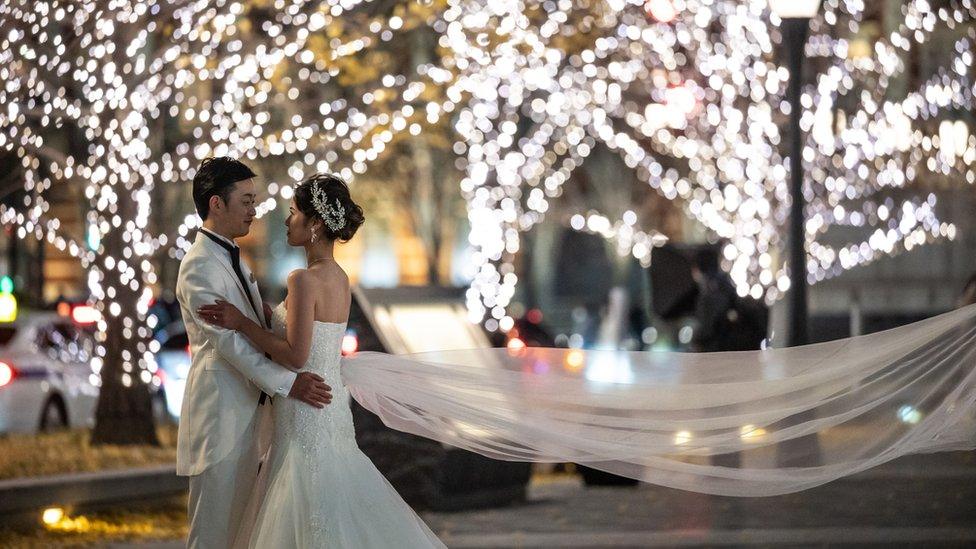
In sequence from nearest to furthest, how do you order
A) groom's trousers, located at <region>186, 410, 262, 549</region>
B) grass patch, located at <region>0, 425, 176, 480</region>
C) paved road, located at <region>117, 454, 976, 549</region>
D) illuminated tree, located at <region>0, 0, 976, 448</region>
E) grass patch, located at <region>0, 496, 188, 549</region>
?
groom's trousers, located at <region>186, 410, 262, 549</region> < paved road, located at <region>117, 454, 976, 549</region> < grass patch, located at <region>0, 496, 188, 549</region> < grass patch, located at <region>0, 425, 176, 480</region> < illuminated tree, located at <region>0, 0, 976, 448</region>

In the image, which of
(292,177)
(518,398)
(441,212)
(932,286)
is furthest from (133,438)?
(441,212)

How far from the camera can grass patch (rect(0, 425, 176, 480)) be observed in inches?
598

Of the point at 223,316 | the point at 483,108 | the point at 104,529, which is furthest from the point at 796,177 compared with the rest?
the point at 483,108

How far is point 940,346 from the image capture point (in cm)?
893

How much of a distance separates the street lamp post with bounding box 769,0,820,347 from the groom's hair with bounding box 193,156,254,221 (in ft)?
24.1

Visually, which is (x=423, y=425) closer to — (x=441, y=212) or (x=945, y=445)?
(x=945, y=445)

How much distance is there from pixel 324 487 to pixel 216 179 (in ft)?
4.64

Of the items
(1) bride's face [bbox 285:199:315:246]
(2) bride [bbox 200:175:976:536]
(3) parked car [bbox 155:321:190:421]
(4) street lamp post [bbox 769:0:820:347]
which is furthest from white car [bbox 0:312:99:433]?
(1) bride's face [bbox 285:199:315:246]

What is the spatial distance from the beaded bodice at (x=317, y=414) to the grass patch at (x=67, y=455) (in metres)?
7.66

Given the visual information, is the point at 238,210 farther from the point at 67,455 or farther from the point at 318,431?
the point at 67,455

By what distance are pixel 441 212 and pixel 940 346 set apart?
45294mm

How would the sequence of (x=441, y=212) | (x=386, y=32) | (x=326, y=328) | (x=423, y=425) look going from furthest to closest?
(x=441, y=212) → (x=386, y=32) → (x=423, y=425) → (x=326, y=328)

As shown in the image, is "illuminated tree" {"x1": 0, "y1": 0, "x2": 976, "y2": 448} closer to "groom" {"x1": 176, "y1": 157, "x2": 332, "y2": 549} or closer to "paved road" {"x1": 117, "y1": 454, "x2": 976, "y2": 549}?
"paved road" {"x1": 117, "y1": 454, "x2": 976, "y2": 549}

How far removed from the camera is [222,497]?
23.6 ft
